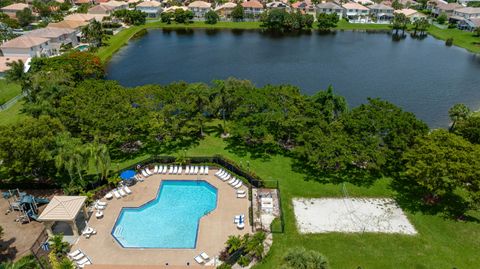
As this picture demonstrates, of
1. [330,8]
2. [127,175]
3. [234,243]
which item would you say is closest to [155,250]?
[234,243]

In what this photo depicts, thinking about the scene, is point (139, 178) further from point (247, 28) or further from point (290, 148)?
point (247, 28)

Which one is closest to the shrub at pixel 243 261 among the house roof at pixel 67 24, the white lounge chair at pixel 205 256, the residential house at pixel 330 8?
the white lounge chair at pixel 205 256

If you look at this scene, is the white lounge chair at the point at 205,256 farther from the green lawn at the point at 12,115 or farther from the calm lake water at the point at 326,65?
the calm lake water at the point at 326,65

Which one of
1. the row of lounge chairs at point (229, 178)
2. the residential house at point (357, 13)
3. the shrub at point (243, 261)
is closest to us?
the shrub at point (243, 261)

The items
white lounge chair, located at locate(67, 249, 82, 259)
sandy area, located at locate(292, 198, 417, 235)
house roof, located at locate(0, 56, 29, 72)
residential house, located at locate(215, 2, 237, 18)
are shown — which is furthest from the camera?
residential house, located at locate(215, 2, 237, 18)

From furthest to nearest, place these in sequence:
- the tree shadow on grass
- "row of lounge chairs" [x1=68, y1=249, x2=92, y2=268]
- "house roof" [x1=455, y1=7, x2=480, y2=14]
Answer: "house roof" [x1=455, y1=7, x2=480, y2=14] → the tree shadow on grass → "row of lounge chairs" [x1=68, y1=249, x2=92, y2=268]

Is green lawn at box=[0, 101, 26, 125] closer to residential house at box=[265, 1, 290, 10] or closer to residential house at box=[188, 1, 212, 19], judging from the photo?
residential house at box=[188, 1, 212, 19]

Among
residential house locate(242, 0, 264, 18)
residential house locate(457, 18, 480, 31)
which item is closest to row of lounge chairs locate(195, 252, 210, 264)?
residential house locate(242, 0, 264, 18)

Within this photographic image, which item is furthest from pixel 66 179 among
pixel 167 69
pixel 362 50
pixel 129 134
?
pixel 362 50
